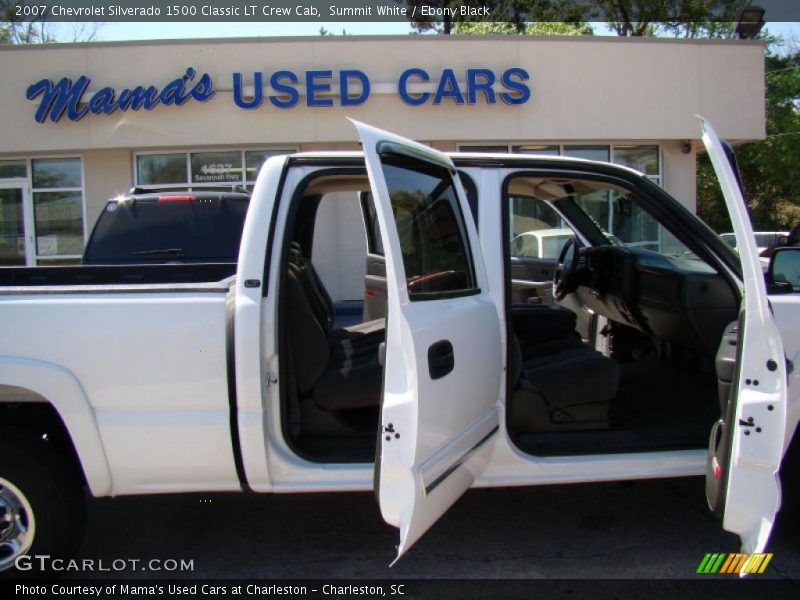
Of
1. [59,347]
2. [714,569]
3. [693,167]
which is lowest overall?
[714,569]

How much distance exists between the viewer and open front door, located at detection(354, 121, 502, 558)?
7.82 feet

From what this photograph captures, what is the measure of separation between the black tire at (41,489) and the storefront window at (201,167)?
10680mm

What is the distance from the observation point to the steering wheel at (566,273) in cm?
467

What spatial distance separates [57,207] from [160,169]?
212 centimetres

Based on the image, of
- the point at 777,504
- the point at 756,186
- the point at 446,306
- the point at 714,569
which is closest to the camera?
the point at 777,504

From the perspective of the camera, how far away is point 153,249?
6141 mm

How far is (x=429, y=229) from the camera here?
2873 mm

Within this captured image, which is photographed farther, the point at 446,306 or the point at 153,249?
the point at 153,249

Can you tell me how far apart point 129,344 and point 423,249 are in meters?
1.25

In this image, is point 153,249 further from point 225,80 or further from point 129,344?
point 225,80

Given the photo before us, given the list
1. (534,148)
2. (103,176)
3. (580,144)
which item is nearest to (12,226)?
(103,176)

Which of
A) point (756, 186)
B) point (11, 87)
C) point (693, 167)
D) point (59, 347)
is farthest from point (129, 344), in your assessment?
point (756, 186)

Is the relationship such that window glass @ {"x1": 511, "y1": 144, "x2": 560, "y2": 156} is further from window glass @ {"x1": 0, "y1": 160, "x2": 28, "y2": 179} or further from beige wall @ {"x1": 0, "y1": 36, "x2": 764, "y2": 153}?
window glass @ {"x1": 0, "y1": 160, "x2": 28, "y2": 179}

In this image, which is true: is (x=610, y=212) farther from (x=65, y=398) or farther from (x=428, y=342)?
(x=65, y=398)
